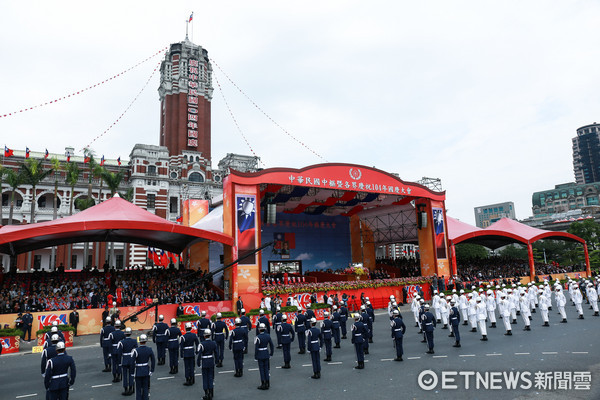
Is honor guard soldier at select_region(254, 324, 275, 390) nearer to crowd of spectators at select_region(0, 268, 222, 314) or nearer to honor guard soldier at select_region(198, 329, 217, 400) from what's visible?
honor guard soldier at select_region(198, 329, 217, 400)

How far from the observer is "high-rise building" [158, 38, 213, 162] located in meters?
56.2

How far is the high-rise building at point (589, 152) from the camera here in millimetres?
191250

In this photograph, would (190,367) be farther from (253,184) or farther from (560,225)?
(560,225)

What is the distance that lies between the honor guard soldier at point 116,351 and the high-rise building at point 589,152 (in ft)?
769

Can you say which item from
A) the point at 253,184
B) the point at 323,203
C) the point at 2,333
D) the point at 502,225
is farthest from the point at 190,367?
the point at 502,225

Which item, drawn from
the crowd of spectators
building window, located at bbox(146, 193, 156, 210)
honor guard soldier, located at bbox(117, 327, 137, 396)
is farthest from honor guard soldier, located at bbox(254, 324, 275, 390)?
building window, located at bbox(146, 193, 156, 210)

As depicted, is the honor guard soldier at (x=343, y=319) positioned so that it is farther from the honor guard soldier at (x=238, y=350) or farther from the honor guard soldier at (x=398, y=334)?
the honor guard soldier at (x=238, y=350)

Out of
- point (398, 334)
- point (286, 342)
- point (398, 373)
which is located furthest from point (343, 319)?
point (398, 373)

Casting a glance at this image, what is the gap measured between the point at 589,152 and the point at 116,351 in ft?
783

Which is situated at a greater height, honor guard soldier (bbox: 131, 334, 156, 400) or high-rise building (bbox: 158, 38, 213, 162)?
high-rise building (bbox: 158, 38, 213, 162)

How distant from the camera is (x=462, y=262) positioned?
4634 cm

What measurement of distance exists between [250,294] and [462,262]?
32.0 metres

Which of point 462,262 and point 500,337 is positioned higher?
point 462,262

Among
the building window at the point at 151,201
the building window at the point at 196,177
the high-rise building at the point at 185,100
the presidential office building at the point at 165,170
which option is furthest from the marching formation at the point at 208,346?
the high-rise building at the point at 185,100
